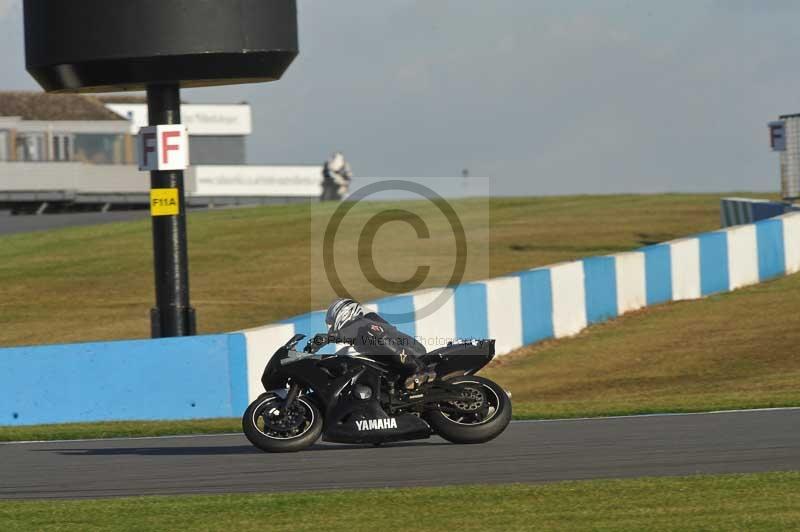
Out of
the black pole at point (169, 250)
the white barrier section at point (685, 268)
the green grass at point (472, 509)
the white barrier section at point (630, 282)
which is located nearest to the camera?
the green grass at point (472, 509)

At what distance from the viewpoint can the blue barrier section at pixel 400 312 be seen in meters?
16.0

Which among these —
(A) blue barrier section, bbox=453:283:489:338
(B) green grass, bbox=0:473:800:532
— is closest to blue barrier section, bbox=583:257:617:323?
(A) blue barrier section, bbox=453:283:489:338

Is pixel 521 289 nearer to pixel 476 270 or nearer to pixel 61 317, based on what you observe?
pixel 61 317

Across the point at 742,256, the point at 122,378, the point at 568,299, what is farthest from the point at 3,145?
the point at 122,378

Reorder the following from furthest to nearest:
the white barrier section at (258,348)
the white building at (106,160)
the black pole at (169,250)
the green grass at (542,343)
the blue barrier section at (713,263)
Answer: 1. the white building at (106,160)
2. the blue barrier section at (713,263)
3. the black pole at (169,250)
4. the green grass at (542,343)
5. the white barrier section at (258,348)

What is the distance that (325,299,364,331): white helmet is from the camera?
10289mm

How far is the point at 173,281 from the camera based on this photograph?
15.5 meters

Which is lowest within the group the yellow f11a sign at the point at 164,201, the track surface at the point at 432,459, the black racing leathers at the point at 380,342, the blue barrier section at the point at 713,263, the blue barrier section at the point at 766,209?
the track surface at the point at 432,459

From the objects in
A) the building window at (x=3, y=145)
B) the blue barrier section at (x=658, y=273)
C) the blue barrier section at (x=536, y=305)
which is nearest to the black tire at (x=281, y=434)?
the blue barrier section at (x=536, y=305)

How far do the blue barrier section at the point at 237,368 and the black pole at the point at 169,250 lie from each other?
1834 millimetres

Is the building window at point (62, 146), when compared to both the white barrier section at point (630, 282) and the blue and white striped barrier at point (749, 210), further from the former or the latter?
the white barrier section at point (630, 282)

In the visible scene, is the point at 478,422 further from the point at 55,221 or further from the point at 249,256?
the point at 55,221

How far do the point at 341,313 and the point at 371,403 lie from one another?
0.68 m

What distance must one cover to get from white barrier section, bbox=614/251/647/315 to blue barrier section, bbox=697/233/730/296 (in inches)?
61.9
